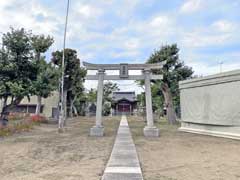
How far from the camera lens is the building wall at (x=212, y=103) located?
1076cm

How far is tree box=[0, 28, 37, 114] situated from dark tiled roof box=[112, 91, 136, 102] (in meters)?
30.3

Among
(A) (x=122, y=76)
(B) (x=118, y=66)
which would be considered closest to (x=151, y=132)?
(A) (x=122, y=76)

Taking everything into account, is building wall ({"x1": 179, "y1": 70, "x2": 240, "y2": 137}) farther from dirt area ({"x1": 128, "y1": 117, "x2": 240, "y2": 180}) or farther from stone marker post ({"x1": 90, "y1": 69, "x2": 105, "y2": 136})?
stone marker post ({"x1": 90, "y1": 69, "x2": 105, "y2": 136})

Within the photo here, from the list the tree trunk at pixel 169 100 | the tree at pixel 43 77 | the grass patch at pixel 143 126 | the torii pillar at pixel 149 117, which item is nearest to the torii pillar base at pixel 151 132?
the torii pillar at pixel 149 117

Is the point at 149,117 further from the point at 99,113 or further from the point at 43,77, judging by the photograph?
the point at 43,77

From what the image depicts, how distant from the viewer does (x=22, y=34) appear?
11828 mm

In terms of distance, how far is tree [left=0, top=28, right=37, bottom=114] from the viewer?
11.0 metres

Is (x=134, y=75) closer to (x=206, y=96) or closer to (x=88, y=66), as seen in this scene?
(x=88, y=66)

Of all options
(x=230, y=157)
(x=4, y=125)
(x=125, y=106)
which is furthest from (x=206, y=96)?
(x=125, y=106)

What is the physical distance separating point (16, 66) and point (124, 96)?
112 ft

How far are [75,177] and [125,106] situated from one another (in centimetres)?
3842

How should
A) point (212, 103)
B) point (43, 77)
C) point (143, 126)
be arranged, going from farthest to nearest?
point (143, 126) < point (212, 103) < point (43, 77)

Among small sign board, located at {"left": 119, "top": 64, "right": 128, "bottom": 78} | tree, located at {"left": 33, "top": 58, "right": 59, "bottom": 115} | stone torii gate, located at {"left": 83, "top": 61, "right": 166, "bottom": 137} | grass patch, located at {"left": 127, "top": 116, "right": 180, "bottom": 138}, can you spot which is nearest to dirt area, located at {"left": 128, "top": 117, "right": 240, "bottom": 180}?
grass patch, located at {"left": 127, "top": 116, "right": 180, "bottom": 138}

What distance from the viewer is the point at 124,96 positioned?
45.1 m
